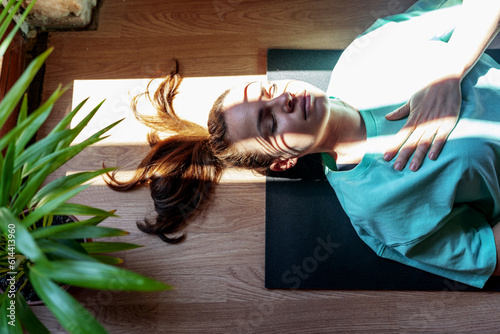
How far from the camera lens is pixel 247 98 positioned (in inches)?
51.9

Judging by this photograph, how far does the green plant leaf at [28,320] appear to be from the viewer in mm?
898

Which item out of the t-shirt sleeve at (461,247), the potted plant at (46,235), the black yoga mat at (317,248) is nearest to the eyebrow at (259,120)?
the black yoga mat at (317,248)

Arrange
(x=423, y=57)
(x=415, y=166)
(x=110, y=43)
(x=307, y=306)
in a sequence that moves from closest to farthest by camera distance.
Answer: (x=415, y=166), (x=423, y=57), (x=307, y=306), (x=110, y=43)

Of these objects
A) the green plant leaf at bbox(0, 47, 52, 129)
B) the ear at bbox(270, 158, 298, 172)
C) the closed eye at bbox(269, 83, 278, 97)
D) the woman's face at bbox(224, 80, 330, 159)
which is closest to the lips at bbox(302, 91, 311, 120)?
the woman's face at bbox(224, 80, 330, 159)

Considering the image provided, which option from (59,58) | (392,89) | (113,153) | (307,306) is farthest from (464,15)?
(59,58)

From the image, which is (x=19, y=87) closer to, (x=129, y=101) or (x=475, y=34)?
(x=129, y=101)

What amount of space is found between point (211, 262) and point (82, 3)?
1.29 m

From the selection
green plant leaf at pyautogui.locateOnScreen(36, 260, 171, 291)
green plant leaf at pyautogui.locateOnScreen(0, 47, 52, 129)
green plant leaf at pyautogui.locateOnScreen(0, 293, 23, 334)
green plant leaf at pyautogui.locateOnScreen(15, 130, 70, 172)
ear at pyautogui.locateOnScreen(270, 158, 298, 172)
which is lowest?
green plant leaf at pyautogui.locateOnScreen(0, 293, 23, 334)

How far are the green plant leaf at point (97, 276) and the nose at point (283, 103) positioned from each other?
2.44 ft

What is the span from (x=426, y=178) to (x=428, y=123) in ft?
0.61

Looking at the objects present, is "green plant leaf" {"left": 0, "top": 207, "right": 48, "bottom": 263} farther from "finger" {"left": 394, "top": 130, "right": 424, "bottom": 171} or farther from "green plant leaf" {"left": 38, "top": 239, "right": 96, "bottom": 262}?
"finger" {"left": 394, "top": 130, "right": 424, "bottom": 171}

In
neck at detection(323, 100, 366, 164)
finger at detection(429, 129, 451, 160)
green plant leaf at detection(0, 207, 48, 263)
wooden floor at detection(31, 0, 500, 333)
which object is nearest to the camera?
green plant leaf at detection(0, 207, 48, 263)

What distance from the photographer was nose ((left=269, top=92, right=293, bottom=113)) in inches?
50.6

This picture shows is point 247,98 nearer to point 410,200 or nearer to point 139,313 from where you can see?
point 410,200
